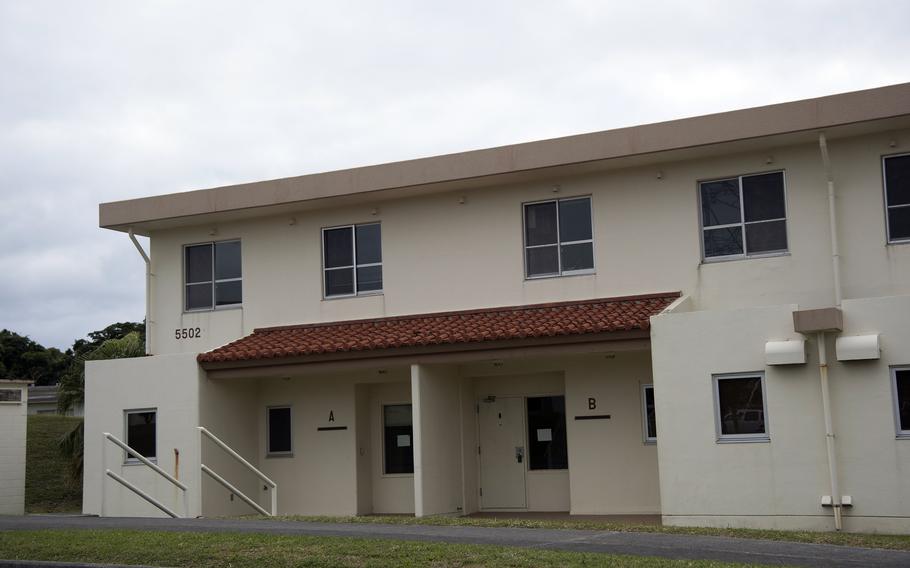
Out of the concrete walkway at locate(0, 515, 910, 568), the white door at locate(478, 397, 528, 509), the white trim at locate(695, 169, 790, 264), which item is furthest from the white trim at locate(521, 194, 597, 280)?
the concrete walkway at locate(0, 515, 910, 568)

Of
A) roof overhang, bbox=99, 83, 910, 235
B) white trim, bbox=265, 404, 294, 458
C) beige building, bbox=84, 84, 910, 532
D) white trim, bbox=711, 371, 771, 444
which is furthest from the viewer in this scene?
white trim, bbox=265, 404, 294, 458

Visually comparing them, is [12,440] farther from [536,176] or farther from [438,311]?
[536,176]

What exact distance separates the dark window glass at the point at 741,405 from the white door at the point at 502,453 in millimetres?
5104

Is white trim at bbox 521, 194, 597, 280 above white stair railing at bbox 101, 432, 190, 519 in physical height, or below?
above

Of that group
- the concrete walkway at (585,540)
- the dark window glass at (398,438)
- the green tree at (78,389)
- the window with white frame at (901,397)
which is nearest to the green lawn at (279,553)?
the concrete walkway at (585,540)

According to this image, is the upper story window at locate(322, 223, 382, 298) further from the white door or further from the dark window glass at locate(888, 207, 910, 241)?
the dark window glass at locate(888, 207, 910, 241)

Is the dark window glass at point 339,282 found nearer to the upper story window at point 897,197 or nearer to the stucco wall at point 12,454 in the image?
the stucco wall at point 12,454

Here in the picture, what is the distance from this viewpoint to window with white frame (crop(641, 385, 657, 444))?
1936cm

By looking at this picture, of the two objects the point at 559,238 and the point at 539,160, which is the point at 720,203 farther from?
the point at 539,160

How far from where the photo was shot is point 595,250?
65.8 feet

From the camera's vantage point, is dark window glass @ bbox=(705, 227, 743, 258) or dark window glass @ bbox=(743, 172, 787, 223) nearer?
dark window glass @ bbox=(743, 172, 787, 223)

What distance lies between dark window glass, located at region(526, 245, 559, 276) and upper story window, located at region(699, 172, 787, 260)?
2.78 meters

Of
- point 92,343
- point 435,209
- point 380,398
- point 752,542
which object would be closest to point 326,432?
point 380,398

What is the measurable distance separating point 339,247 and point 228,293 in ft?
9.13
